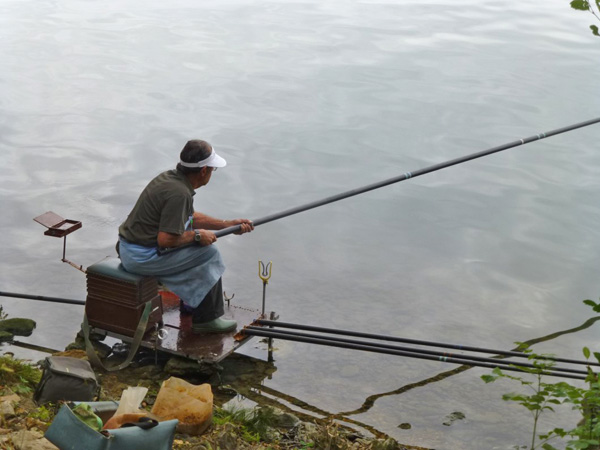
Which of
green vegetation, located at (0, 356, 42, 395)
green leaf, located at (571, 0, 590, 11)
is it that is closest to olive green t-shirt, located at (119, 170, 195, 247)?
green vegetation, located at (0, 356, 42, 395)

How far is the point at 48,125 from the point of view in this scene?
12.2m

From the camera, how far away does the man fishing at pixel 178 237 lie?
252 inches

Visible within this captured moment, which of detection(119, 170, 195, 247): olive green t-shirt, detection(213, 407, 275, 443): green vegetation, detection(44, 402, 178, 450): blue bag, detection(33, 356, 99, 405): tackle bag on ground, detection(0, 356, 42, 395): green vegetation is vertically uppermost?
detection(119, 170, 195, 247): olive green t-shirt

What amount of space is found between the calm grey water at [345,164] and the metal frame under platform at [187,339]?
1.62 feet

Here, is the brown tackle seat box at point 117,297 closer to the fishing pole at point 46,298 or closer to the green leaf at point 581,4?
the fishing pole at point 46,298

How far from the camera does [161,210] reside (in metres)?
6.45

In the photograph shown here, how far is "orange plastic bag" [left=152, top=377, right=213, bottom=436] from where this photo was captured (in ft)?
18.5

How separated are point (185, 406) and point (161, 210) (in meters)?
1.39

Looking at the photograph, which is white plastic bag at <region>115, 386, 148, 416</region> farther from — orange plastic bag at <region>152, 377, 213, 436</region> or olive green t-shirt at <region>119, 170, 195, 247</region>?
olive green t-shirt at <region>119, 170, 195, 247</region>

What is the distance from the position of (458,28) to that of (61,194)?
31.8 ft

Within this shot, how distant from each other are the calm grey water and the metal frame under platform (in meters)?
0.49

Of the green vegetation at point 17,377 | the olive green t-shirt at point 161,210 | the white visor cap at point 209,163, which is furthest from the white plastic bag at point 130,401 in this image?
the white visor cap at point 209,163

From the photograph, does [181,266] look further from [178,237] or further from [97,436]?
[97,436]

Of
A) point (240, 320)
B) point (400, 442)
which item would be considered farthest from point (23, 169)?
point (400, 442)
